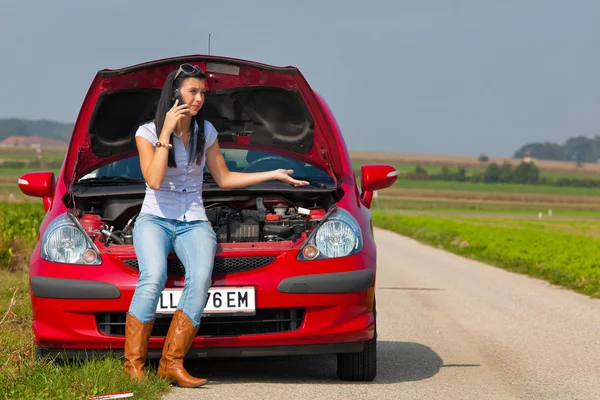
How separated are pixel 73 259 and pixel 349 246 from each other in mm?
1518

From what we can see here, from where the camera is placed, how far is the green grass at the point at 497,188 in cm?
12962

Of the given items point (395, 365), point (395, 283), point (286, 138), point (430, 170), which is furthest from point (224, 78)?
point (430, 170)

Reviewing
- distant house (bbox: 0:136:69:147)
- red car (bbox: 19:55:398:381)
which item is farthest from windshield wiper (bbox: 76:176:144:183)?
distant house (bbox: 0:136:69:147)

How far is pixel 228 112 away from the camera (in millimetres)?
7133

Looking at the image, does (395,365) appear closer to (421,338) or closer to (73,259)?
(421,338)

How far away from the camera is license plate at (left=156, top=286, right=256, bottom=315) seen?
5.83 metres

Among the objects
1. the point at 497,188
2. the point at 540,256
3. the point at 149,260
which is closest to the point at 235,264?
the point at 149,260

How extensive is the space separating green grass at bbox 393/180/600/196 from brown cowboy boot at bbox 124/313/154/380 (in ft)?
409

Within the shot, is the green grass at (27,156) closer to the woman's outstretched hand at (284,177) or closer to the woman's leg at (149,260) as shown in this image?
the woman's outstretched hand at (284,177)

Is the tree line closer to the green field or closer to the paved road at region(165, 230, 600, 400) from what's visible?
the paved road at region(165, 230, 600, 400)

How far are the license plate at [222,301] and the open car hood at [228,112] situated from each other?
3.75 ft

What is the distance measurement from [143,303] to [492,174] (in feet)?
463

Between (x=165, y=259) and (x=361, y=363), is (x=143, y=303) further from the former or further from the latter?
(x=361, y=363)

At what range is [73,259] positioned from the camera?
234 inches
